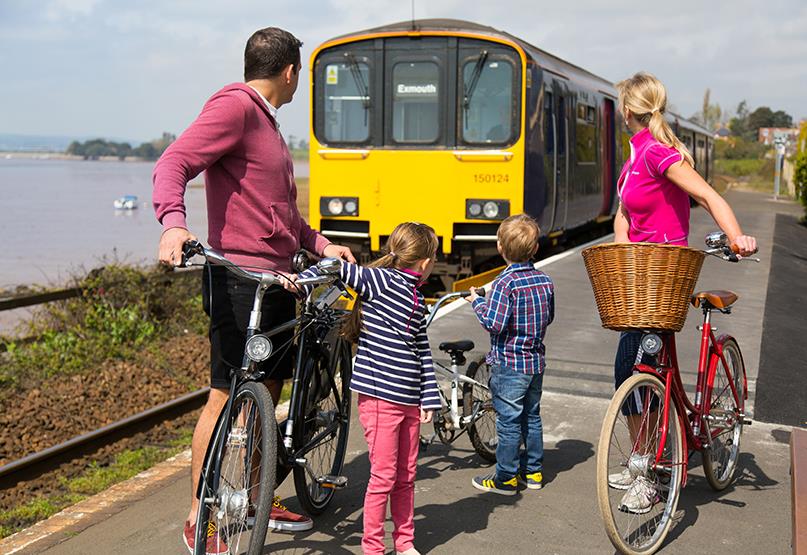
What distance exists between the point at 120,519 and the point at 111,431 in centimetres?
292

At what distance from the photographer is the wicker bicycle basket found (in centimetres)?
380

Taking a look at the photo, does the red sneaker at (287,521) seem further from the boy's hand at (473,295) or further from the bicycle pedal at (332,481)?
the boy's hand at (473,295)

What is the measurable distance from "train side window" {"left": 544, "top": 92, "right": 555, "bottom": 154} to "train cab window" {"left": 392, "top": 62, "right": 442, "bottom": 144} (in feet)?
4.90

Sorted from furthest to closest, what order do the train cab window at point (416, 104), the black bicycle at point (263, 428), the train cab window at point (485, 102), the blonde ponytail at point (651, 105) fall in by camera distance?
the train cab window at point (416, 104) < the train cab window at point (485, 102) < the blonde ponytail at point (651, 105) < the black bicycle at point (263, 428)

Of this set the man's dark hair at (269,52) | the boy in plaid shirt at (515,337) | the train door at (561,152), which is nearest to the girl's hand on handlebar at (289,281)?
the man's dark hair at (269,52)

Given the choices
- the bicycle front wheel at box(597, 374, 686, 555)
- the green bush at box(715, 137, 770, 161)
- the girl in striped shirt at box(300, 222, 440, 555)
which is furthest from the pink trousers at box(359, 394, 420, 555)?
the green bush at box(715, 137, 770, 161)

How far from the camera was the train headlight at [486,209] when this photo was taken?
11391 millimetres

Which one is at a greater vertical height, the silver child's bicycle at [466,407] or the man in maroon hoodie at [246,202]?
the man in maroon hoodie at [246,202]

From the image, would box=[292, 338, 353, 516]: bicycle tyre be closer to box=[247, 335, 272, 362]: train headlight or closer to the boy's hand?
box=[247, 335, 272, 362]: train headlight

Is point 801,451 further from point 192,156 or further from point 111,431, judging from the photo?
point 111,431

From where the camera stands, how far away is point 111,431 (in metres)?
7.34

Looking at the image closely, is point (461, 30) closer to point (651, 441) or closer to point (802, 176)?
point (651, 441)

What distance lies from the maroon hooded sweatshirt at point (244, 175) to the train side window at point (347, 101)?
316 inches

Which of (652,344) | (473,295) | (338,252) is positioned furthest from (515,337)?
(338,252)
